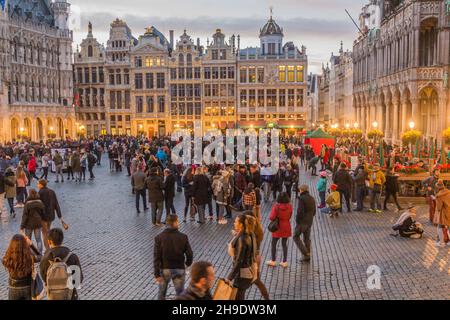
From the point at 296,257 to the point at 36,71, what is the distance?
61.1 m

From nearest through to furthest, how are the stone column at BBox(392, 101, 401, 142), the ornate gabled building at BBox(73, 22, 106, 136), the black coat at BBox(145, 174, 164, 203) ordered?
the black coat at BBox(145, 174, 164, 203)
the stone column at BBox(392, 101, 401, 142)
the ornate gabled building at BBox(73, 22, 106, 136)

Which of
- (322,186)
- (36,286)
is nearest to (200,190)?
(322,186)

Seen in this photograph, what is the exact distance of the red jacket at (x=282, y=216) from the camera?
10312 millimetres

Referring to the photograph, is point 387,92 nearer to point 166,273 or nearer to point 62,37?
point 166,273

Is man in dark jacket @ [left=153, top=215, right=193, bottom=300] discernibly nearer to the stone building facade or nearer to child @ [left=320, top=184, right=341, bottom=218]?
child @ [left=320, top=184, right=341, bottom=218]

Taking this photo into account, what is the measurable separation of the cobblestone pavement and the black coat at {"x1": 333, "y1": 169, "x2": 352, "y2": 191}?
3.08ft

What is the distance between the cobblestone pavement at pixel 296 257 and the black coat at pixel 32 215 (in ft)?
3.66

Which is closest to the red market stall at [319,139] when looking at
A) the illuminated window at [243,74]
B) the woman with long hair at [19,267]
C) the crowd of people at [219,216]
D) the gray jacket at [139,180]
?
the crowd of people at [219,216]

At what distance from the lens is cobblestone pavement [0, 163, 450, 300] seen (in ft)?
30.4

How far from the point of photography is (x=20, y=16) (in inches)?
2532

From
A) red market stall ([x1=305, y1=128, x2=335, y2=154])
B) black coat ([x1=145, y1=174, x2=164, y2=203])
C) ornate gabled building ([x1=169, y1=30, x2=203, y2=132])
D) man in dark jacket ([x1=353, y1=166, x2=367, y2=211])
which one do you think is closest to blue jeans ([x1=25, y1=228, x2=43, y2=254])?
black coat ([x1=145, y1=174, x2=164, y2=203])

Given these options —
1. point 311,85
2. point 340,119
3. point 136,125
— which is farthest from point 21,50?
point 311,85

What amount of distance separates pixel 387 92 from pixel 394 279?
34.4 m
